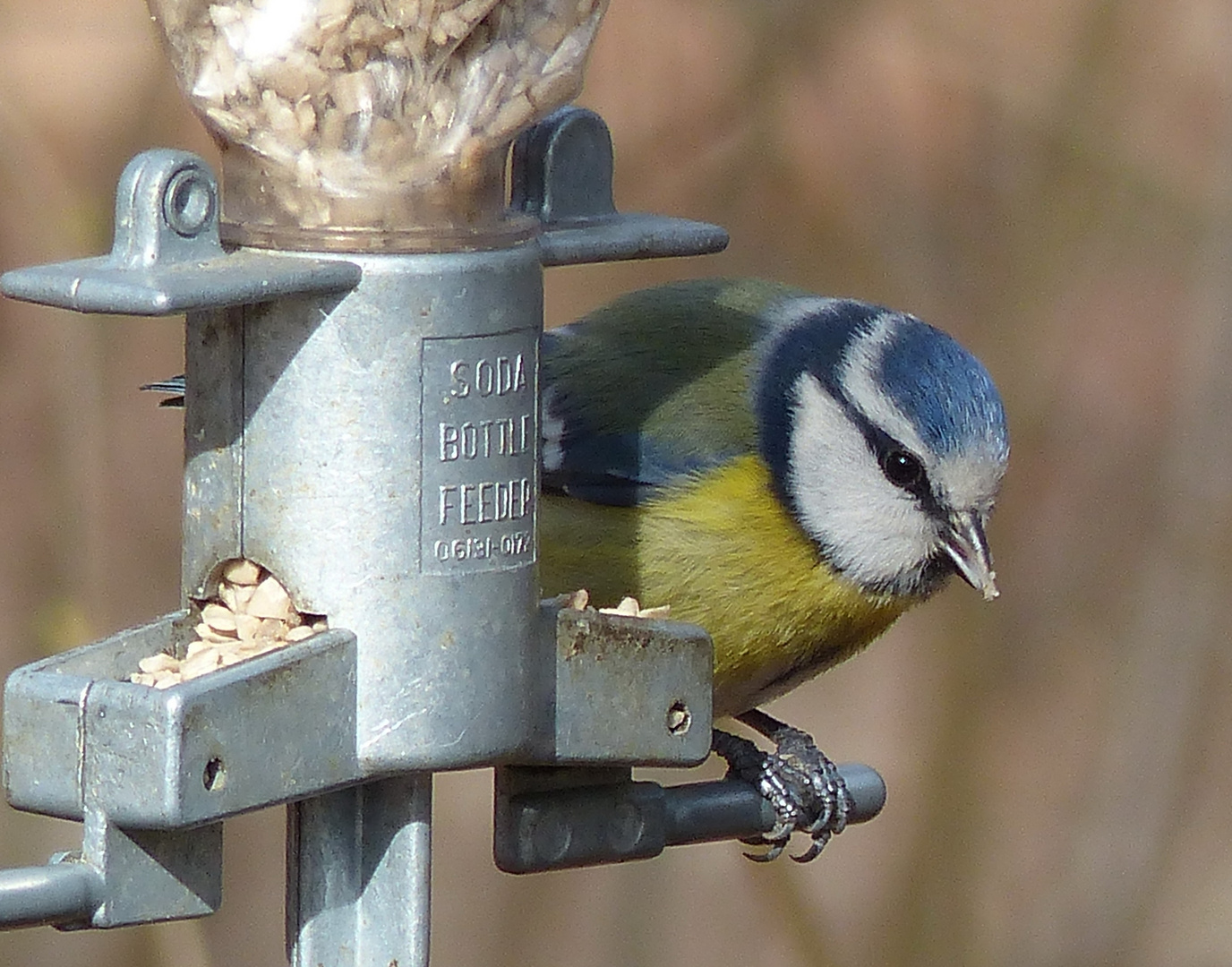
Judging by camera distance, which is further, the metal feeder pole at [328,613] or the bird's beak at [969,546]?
the bird's beak at [969,546]

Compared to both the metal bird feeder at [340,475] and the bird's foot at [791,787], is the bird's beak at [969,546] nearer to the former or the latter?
the bird's foot at [791,787]

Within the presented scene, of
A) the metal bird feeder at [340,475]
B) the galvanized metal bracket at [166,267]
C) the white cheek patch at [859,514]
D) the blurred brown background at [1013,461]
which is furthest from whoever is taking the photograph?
the blurred brown background at [1013,461]

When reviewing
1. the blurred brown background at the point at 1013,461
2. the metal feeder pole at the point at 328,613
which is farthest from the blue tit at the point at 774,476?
the blurred brown background at the point at 1013,461

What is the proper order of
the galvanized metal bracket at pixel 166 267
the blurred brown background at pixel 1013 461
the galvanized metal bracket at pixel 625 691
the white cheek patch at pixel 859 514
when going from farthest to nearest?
the blurred brown background at pixel 1013 461 → the white cheek patch at pixel 859 514 → the galvanized metal bracket at pixel 625 691 → the galvanized metal bracket at pixel 166 267

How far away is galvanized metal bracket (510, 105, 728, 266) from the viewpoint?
1.93 metres

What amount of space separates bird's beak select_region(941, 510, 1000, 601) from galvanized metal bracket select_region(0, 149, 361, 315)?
1.17 metres

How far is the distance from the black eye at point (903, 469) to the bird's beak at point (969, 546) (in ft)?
0.20

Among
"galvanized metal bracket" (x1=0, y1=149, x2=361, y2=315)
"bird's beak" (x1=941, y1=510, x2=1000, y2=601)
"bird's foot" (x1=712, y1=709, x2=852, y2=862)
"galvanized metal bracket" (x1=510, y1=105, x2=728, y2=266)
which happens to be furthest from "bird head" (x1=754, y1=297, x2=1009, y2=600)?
"galvanized metal bracket" (x1=0, y1=149, x2=361, y2=315)

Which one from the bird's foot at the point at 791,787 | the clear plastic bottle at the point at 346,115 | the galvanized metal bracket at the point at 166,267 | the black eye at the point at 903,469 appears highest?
the clear plastic bottle at the point at 346,115

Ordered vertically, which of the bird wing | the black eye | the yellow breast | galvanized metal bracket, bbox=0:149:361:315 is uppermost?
galvanized metal bracket, bbox=0:149:361:315

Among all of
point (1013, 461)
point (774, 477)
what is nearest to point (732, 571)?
point (774, 477)

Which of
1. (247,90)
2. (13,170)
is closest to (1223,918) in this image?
(13,170)

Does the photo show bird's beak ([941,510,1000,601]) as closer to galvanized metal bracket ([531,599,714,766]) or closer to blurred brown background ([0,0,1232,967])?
galvanized metal bracket ([531,599,714,766])

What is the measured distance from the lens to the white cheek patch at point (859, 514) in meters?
2.67
